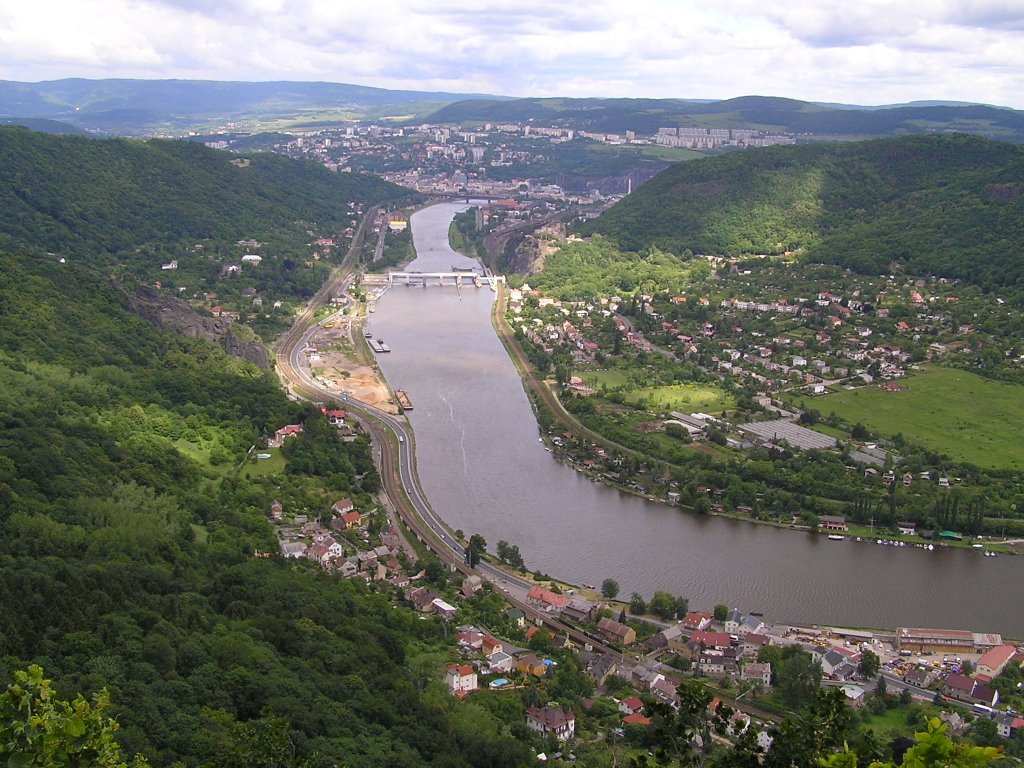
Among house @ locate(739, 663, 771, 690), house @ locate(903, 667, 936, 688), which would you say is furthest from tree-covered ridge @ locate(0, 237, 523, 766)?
house @ locate(903, 667, 936, 688)

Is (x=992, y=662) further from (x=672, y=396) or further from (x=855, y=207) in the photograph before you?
(x=855, y=207)

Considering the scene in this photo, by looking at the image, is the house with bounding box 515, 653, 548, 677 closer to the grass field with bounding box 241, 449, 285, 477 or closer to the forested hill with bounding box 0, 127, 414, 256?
the grass field with bounding box 241, 449, 285, 477

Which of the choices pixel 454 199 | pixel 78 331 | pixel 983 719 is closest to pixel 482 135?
pixel 454 199

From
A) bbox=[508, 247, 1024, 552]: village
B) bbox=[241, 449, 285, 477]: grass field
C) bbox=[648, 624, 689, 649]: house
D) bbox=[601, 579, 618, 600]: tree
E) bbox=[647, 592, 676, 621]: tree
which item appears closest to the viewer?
bbox=[648, 624, 689, 649]: house

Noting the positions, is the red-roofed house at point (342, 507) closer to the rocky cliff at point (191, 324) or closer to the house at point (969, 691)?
the house at point (969, 691)

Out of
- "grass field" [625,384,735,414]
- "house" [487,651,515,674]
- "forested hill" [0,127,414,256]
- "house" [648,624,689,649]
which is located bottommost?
"house" [648,624,689,649]

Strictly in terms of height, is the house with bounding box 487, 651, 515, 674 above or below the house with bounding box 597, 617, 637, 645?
above
